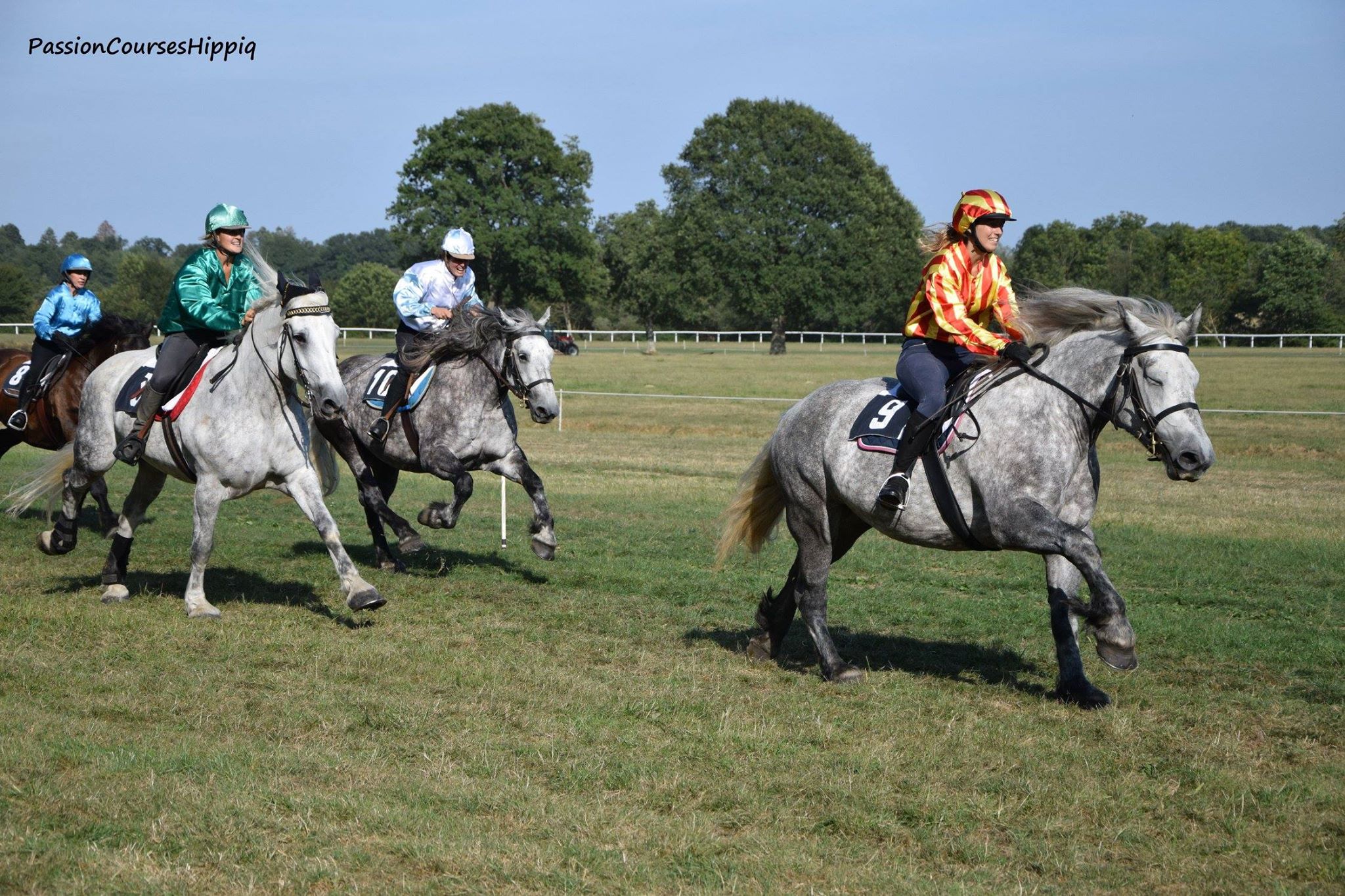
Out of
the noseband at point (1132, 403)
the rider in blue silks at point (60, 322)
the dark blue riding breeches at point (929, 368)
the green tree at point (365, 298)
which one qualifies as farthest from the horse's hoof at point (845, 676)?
the green tree at point (365, 298)

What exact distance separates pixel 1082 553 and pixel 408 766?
12.6 ft

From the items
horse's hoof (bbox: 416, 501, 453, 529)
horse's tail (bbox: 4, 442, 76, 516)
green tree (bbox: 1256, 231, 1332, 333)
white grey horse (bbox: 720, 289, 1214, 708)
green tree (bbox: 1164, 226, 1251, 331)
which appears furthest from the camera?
green tree (bbox: 1256, 231, 1332, 333)

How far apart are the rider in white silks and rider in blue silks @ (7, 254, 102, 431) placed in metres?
4.01

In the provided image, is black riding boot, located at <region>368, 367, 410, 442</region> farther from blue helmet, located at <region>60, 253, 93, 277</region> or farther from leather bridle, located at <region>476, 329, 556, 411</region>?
blue helmet, located at <region>60, 253, 93, 277</region>

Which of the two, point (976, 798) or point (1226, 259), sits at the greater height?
point (1226, 259)

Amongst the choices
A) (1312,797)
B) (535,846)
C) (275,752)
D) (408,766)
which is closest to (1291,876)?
(1312,797)

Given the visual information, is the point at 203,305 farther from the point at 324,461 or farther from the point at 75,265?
the point at 75,265

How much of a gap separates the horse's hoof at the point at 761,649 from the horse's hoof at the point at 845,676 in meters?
0.68

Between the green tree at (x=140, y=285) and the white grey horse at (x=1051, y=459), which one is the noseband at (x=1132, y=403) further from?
the green tree at (x=140, y=285)

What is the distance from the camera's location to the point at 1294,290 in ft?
273

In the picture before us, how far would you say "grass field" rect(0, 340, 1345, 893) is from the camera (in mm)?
4805

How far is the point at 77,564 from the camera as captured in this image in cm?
1150

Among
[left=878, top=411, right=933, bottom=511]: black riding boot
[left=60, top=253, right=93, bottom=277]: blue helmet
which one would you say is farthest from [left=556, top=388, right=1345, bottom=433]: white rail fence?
[left=878, top=411, right=933, bottom=511]: black riding boot

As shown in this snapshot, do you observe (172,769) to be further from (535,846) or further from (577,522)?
(577,522)
